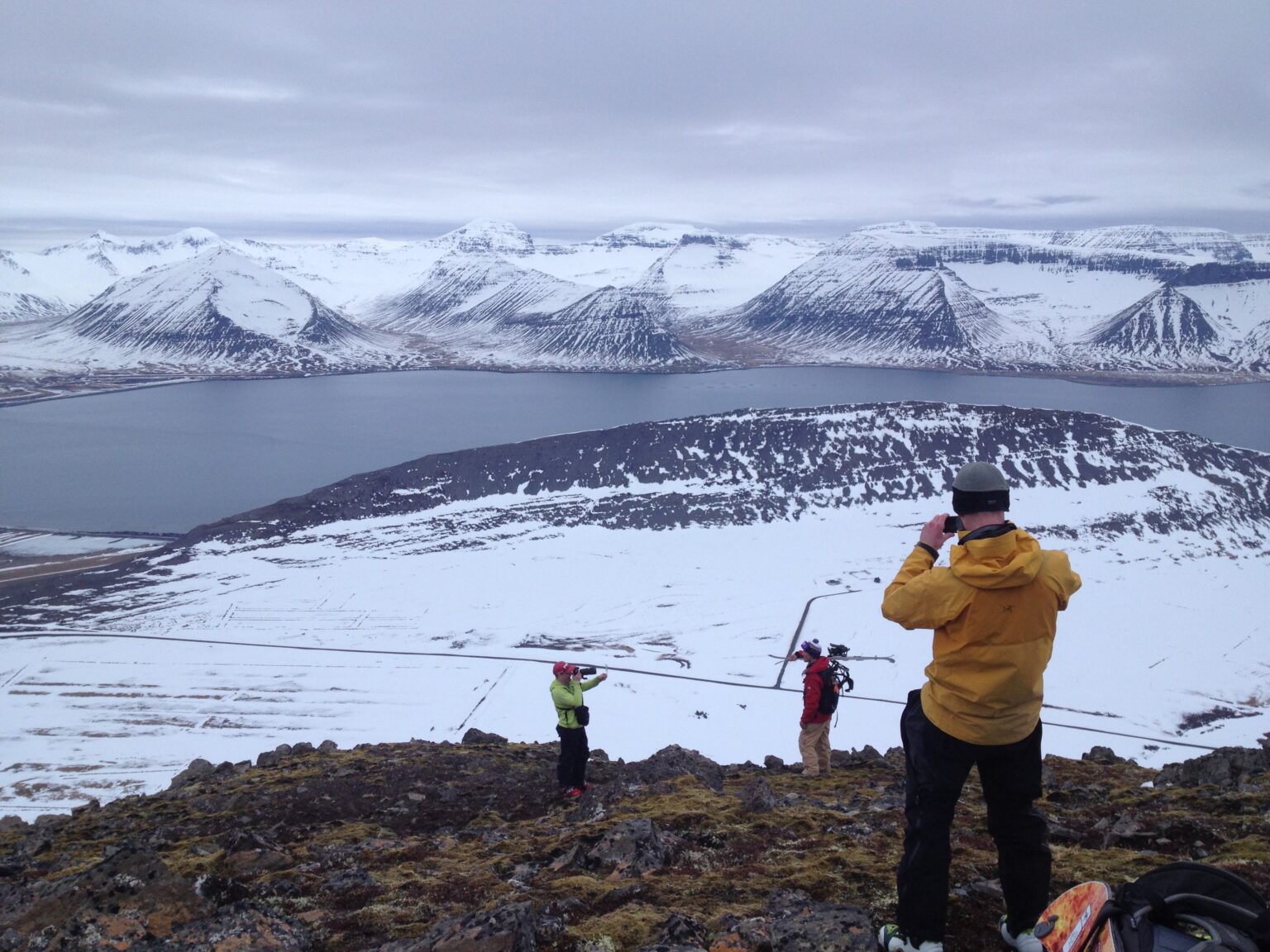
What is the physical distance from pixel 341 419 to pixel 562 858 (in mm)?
101824

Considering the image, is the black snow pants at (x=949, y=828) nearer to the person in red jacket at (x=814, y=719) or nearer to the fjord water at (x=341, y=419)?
the person in red jacket at (x=814, y=719)

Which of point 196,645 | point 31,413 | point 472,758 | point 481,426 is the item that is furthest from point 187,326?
point 472,758

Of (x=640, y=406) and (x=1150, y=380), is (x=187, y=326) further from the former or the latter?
(x=1150, y=380)

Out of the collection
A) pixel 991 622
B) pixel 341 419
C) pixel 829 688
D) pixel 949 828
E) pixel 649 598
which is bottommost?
pixel 649 598

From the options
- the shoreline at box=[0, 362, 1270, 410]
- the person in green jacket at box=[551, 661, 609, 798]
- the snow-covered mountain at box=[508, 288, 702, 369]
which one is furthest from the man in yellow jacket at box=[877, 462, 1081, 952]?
the snow-covered mountain at box=[508, 288, 702, 369]

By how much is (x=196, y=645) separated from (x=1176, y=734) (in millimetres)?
33578

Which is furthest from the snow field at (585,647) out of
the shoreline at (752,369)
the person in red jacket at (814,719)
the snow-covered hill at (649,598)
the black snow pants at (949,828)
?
the shoreline at (752,369)

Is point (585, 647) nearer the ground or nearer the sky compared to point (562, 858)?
nearer the ground

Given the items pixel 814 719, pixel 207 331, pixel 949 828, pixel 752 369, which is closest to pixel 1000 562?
pixel 949 828

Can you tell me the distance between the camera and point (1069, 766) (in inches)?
394

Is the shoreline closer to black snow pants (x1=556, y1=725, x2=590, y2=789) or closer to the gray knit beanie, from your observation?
black snow pants (x1=556, y1=725, x2=590, y2=789)

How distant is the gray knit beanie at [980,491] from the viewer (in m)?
3.22

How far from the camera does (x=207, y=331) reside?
597ft

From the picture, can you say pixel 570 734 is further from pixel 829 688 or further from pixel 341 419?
pixel 341 419
